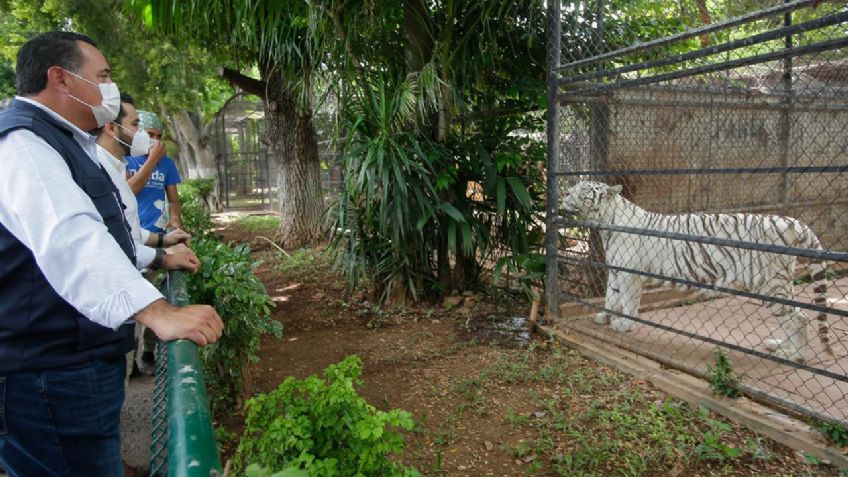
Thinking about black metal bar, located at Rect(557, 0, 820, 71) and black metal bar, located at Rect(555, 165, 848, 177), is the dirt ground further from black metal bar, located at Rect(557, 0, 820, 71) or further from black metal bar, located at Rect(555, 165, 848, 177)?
black metal bar, located at Rect(557, 0, 820, 71)

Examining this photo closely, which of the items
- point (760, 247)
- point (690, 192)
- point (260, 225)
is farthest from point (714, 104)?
point (260, 225)

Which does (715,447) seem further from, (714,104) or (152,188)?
(152,188)

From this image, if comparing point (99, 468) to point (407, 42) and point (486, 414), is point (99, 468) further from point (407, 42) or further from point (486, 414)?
point (407, 42)

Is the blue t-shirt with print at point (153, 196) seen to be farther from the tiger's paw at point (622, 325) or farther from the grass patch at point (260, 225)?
the grass patch at point (260, 225)

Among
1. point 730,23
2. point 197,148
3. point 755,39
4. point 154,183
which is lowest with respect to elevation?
point 154,183

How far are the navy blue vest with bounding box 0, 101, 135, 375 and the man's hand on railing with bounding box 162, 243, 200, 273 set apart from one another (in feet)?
2.93

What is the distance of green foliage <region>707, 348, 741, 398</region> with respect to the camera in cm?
317

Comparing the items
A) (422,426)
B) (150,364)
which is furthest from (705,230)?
(150,364)

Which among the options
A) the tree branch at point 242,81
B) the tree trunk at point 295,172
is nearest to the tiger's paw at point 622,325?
the tree trunk at point 295,172

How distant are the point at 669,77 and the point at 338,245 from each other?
3527 mm

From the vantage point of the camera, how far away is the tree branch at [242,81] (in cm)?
841

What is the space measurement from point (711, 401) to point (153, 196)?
A: 3.79 meters

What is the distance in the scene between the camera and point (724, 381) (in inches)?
126

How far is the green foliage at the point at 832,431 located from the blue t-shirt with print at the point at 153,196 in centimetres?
398
